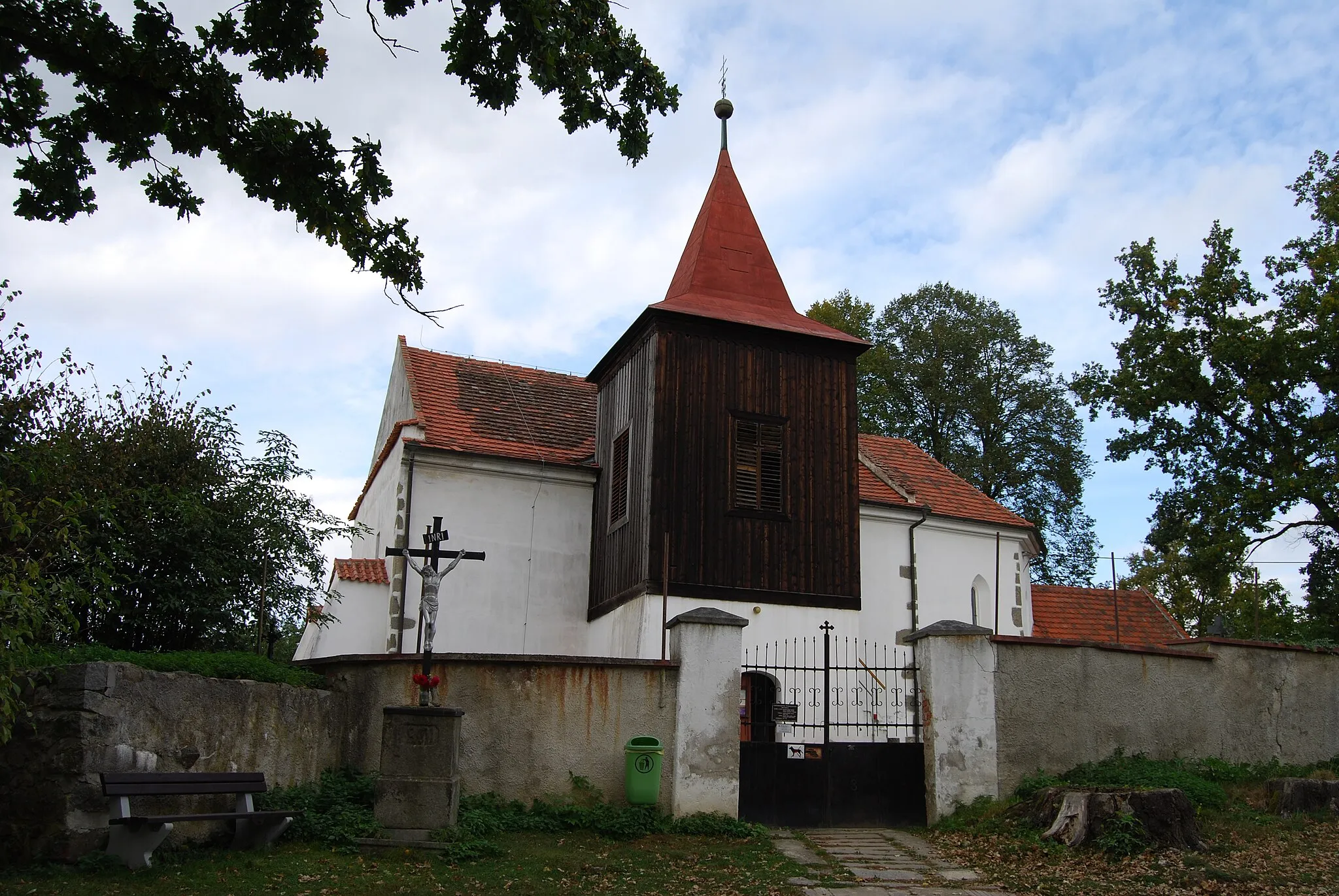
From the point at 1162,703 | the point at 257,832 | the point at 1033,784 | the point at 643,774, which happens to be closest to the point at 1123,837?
the point at 1033,784

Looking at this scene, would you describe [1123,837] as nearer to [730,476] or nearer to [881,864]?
[881,864]

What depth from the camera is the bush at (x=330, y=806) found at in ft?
36.0

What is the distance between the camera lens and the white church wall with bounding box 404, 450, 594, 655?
19.8 metres

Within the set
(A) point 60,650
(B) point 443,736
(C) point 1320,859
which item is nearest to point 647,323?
(B) point 443,736

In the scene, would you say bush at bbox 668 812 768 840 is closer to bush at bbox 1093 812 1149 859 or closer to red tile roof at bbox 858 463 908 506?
bush at bbox 1093 812 1149 859

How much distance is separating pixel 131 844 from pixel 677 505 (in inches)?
401

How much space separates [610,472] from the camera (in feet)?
67.2

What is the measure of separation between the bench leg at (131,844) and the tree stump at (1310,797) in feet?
38.4

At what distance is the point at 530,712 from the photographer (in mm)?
12898

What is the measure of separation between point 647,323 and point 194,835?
37.5 ft

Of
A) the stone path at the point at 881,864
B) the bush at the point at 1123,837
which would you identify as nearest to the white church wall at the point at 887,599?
the stone path at the point at 881,864

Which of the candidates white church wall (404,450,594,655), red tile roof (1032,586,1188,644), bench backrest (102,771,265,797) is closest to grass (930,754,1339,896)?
bench backrest (102,771,265,797)

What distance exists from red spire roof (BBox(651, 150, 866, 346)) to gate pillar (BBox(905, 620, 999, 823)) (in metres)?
7.37

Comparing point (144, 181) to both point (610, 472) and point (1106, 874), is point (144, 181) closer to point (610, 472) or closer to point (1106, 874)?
point (1106, 874)
